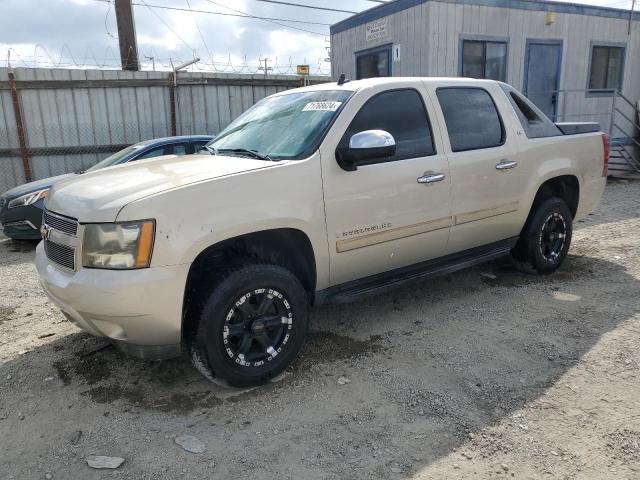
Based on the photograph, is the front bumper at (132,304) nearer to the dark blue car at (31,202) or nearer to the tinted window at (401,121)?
the tinted window at (401,121)

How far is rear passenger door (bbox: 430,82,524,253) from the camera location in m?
4.30

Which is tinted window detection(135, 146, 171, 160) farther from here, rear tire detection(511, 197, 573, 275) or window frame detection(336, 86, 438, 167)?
rear tire detection(511, 197, 573, 275)

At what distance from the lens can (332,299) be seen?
3777 millimetres

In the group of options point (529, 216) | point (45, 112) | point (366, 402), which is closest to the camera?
point (366, 402)

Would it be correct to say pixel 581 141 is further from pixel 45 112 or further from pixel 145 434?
pixel 45 112

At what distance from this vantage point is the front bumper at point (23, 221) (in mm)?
7090

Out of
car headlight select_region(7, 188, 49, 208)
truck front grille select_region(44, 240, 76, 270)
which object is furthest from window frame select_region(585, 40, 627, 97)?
truck front grille select_region(44, 240, 76, 270)

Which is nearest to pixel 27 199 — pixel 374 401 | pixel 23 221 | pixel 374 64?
pixel 23 221

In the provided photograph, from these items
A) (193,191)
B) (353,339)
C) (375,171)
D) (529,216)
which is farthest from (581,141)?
(193,191)

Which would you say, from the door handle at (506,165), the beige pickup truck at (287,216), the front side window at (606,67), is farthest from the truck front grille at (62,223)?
the front side window at (606,67)

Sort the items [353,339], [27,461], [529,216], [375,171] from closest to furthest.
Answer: [27,461]
[375,171]
[353,339]
[529,216]

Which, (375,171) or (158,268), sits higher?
(375,171)

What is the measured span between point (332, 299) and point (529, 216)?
2.45 meters

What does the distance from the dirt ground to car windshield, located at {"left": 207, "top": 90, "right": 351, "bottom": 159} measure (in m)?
1.50
